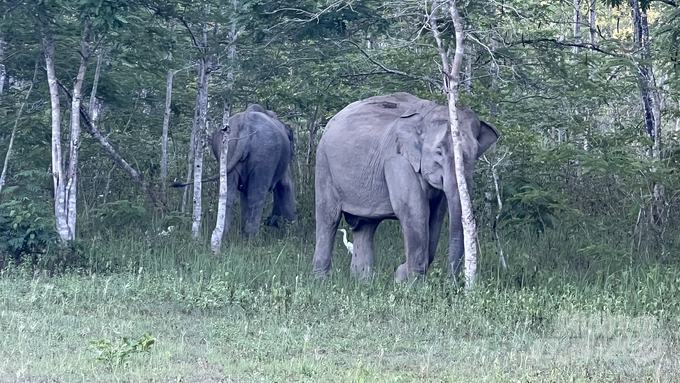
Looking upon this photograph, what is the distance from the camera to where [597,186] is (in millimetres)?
16453

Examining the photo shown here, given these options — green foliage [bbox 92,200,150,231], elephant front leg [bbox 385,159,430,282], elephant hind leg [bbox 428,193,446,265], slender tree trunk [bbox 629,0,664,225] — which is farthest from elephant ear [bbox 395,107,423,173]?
green foliage [bbox 92,200,150,231]

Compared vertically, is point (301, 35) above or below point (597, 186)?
above

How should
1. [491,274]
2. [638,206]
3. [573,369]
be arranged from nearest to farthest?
1. [573,369]
2. [491,274]
3. [638,206]

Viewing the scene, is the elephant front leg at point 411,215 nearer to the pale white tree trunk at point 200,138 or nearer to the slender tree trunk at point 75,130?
the pale white tree trunk at point 200,138

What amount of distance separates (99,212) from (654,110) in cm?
827

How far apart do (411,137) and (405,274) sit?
1519 mm

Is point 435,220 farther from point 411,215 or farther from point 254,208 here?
point 254,208

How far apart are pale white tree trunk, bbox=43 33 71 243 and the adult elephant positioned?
338 centimetres

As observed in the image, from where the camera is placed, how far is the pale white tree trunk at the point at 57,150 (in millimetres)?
12555

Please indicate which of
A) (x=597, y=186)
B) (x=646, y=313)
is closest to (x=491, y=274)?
(x=646, y=313)

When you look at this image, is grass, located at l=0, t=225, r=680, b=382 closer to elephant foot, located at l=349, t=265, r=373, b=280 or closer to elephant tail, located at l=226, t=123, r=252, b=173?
elephant foot, located at l=349, t=265, r=373, b=280

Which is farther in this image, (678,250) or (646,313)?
(678,250)

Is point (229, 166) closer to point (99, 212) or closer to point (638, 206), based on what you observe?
point (99, 212)

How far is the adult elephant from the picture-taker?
15914 mm
